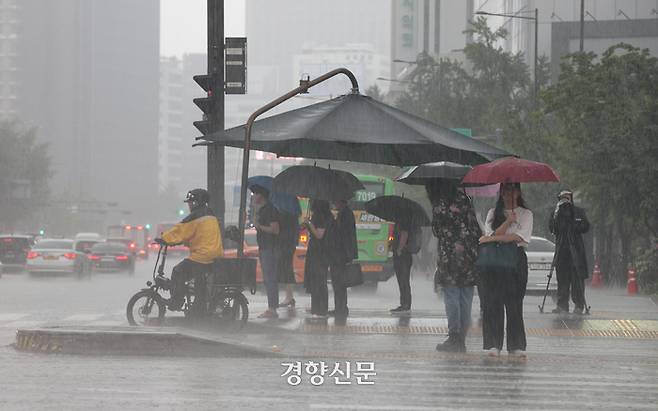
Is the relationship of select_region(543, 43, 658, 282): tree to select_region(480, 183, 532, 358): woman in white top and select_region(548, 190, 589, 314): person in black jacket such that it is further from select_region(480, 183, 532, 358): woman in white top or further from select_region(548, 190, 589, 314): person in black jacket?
select_region(480, 183, 532, 358): woman in white top

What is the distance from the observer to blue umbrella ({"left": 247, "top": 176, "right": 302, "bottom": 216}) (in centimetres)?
2023

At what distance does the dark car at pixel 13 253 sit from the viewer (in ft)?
189

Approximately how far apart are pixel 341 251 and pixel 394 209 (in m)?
2.15

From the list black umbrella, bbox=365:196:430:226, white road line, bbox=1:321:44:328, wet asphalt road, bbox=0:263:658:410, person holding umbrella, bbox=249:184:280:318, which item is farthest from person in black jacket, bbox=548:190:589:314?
white road line, bbox=1:321:44:328

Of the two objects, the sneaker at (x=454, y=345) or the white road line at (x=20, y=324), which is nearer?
the sneaker at (x=454, y=345)

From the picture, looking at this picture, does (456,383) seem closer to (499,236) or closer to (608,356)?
(499,236)

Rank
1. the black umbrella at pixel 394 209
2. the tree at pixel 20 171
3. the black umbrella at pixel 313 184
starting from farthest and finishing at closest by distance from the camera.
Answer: the tree at pixel 20 171
the black umbrella at pixel 394 209
the black umbrella at pixel 313 184

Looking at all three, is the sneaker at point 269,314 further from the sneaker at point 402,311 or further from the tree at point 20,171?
the tree at point 20,171

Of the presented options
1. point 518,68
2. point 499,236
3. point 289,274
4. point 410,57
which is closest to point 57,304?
point 289,274

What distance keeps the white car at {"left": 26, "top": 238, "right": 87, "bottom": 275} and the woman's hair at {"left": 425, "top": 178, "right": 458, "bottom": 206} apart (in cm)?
3634

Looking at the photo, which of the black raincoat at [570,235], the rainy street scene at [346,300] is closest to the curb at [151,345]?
the rainy street scene at [346,300]

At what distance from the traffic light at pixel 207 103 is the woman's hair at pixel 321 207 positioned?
231cm

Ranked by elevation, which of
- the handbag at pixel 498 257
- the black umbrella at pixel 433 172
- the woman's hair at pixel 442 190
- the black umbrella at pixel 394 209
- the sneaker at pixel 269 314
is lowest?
the sneaker at pixel 269 314

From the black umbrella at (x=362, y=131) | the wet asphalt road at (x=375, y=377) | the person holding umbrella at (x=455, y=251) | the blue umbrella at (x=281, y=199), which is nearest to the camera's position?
the wet asphalt road at (x=375, y=377)
